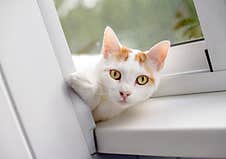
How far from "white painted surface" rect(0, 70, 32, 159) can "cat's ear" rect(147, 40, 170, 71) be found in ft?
1.30

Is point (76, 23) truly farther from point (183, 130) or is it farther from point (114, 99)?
point (183, 130)

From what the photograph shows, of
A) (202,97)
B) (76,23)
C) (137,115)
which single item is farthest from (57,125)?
(76,23)

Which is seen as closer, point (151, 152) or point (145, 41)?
point (151, 152)

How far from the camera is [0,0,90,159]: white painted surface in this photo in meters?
0.66

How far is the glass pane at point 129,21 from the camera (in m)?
0.89

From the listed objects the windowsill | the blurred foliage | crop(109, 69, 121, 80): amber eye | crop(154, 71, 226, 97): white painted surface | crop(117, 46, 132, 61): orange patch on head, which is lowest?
the windowsill

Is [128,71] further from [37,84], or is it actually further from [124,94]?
[37,84]

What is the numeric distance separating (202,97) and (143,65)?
0.18 metres

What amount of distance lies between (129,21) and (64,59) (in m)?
0.32

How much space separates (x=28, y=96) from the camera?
0.68m

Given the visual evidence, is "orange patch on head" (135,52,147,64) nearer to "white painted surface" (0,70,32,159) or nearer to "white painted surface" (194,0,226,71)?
"white painted surface" (194,0,226,71)

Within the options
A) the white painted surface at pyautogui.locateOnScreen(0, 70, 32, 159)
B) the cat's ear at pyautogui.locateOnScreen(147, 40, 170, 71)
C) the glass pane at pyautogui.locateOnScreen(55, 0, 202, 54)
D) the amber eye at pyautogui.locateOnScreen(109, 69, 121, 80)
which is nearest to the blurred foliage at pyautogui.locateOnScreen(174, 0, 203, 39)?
the glass pane at pyautogui.locateOnScreen(55, 0, 202, 54)

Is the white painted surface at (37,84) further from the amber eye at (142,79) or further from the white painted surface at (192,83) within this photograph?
the white painted surface at (192,83)

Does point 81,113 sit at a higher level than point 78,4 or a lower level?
lower
